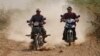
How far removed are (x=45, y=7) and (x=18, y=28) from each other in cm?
460

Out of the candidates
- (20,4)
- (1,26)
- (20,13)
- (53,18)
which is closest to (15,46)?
(1,26)

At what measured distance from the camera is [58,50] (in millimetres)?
15195

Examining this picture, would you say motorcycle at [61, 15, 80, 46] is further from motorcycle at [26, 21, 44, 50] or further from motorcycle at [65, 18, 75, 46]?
motorcycle at [26, 21, 44, 50]

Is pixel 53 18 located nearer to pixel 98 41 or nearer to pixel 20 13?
pixel 20 13

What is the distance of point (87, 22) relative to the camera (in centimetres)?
2111

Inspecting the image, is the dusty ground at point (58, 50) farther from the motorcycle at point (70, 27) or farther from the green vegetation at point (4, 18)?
the green vegetation at point (4, 18)

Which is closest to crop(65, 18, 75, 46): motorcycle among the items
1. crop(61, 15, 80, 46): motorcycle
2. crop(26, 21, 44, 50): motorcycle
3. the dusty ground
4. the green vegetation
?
crop(61, 15, 80, 46): motorcycle

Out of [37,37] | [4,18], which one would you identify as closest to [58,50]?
[37,37]

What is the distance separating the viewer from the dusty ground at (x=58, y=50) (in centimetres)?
1437

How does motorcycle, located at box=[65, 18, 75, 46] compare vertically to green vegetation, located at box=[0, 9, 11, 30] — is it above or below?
above

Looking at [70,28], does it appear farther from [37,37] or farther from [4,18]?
[4,18]

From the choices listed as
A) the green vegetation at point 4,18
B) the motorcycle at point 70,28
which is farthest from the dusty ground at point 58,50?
the green vegetation at point 4,18

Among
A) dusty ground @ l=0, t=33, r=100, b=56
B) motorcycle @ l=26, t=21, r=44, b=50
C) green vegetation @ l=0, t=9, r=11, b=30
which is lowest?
green vegetation @ l=0, t=9, r=11, b=30

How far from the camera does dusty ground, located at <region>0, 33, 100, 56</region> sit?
1437 cm
